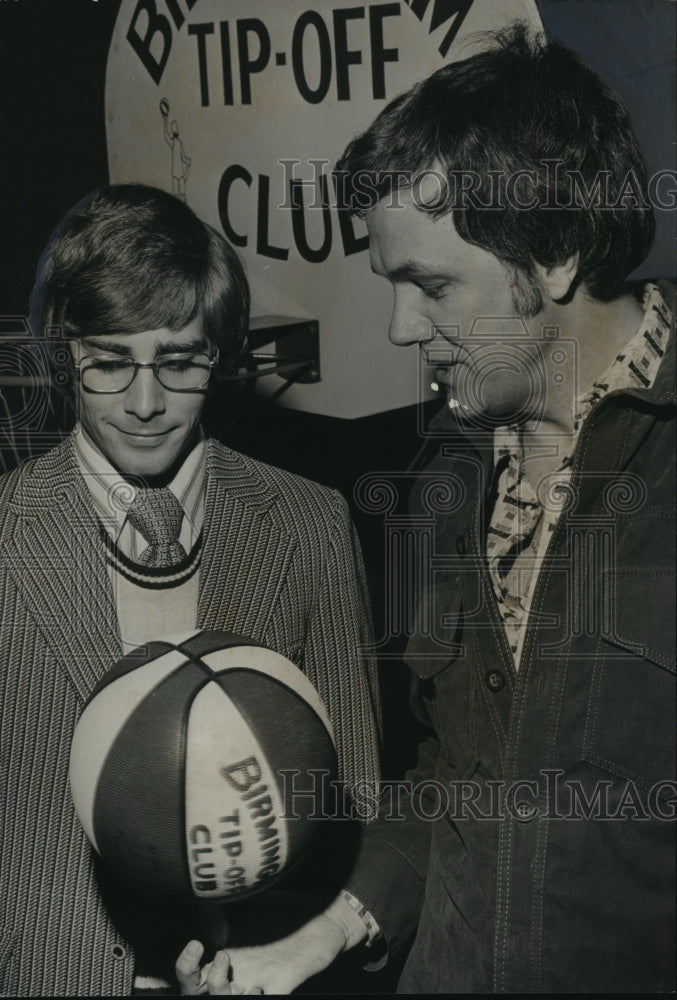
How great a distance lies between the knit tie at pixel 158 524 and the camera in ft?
8.38

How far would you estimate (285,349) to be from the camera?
2652 millimetres

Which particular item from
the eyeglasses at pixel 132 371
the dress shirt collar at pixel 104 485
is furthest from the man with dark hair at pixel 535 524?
the dress shirt collar at pixel 104 485

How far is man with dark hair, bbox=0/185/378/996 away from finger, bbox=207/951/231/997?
0.05 m

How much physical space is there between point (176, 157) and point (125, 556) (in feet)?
3.18

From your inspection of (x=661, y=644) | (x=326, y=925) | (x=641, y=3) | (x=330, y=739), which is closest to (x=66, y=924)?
(x=326, y=925)

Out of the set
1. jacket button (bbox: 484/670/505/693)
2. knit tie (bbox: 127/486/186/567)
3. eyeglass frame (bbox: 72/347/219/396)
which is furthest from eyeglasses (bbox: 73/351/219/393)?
jacket button (bbox: 484/670/505/693)

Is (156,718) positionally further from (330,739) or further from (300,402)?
(300,402)

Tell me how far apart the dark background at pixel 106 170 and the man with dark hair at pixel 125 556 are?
0.06 metres

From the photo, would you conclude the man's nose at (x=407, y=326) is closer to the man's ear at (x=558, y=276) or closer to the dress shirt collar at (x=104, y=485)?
the man's ear at (x=558, y=276)

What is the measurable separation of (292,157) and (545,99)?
61 centimetres

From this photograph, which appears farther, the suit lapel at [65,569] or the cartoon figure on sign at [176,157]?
the cartoon figure on sign at [176,157]

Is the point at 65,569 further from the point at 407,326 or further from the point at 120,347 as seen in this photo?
the point at 407,326

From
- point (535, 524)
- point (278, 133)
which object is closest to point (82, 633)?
point (535, 524)

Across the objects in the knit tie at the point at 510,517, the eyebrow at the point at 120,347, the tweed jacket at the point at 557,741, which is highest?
the eyebrow at the point at 120,347
